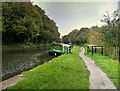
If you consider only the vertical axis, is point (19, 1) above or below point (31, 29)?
above

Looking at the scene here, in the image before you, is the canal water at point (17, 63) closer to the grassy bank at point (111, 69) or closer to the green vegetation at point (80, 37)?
the grassy bank at point (111, 69)

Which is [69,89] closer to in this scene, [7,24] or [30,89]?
[30,89]

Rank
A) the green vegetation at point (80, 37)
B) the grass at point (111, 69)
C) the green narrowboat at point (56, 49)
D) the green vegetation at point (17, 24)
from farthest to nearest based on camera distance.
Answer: the green vegetation at point (80, 37) < the green vegetation at point (17, 24) < the green narrowboat at point (56, 49) < the grass at point (111, 69)

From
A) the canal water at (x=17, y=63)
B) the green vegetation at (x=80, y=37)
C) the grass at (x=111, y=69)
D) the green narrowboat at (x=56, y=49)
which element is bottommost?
the canal water at (x=17, y=63)

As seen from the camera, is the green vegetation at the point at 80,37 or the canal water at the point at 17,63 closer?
the canal water at the point at 17,63

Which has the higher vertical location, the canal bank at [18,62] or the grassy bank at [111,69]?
the grassy bank at [111,69]

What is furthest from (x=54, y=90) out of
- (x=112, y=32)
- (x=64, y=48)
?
(x=64, y=48)

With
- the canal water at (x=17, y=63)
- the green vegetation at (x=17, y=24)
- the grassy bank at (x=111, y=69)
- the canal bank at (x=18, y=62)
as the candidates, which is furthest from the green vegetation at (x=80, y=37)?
the grassy bank at (x=111, y=69)

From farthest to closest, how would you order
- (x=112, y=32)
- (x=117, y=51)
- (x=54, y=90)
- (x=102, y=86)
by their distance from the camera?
(x=112, y=32)
(x=117, y=51)
(x=102, y=86)
(x=54, y=90)

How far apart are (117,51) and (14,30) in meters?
43.4

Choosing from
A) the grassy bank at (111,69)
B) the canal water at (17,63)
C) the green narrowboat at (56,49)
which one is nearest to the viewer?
the grassy bank at (111,69)

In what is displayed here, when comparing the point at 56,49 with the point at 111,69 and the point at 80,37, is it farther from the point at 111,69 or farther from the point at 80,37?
the point at 80,37

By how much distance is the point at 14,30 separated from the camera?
233 ft

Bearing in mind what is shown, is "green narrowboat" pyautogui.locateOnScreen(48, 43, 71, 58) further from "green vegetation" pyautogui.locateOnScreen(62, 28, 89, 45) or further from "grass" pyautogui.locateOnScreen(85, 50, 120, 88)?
"green vegetation" pyautogui.locateOnScreen(62, 28, 89, 45)
